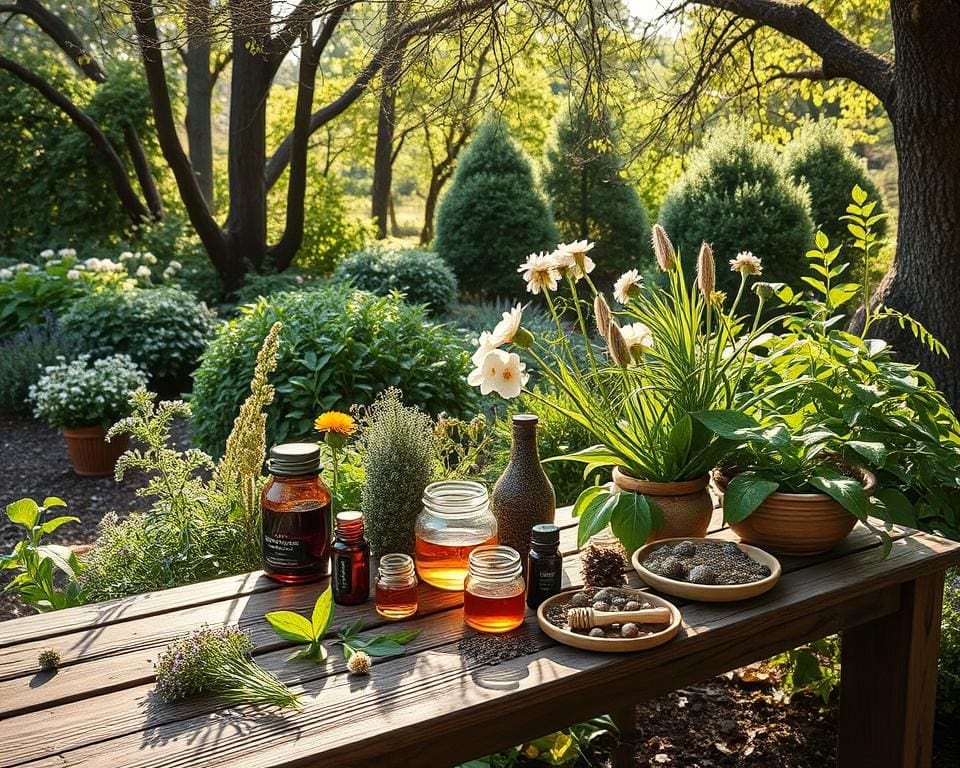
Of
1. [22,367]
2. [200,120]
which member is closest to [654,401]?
[22,367]

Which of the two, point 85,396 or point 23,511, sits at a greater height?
point 23,511

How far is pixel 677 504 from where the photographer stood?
1.90 metres

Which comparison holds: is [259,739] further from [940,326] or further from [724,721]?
[940,326]

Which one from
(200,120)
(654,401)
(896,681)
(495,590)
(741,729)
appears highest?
(200,120)

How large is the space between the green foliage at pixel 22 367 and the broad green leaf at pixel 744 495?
551 cm

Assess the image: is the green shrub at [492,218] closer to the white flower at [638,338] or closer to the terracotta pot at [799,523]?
the white flower at [638,338]

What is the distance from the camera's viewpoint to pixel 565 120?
9.14m

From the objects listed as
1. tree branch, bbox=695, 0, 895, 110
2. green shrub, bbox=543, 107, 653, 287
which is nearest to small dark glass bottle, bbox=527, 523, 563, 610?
tree branch, bbox=695, 0, 895, 110

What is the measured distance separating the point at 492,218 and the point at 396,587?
7.29 m

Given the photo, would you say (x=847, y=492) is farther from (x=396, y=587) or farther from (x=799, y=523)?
(x=396, y=587)

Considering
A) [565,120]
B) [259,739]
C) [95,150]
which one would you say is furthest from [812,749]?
[95,150]

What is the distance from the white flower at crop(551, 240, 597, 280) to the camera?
75.6 inches

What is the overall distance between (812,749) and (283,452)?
1.83 m

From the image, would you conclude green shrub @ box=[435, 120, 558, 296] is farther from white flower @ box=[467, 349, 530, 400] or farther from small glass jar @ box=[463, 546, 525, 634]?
small glass jar @ box=[463, 546, 525, 634]
